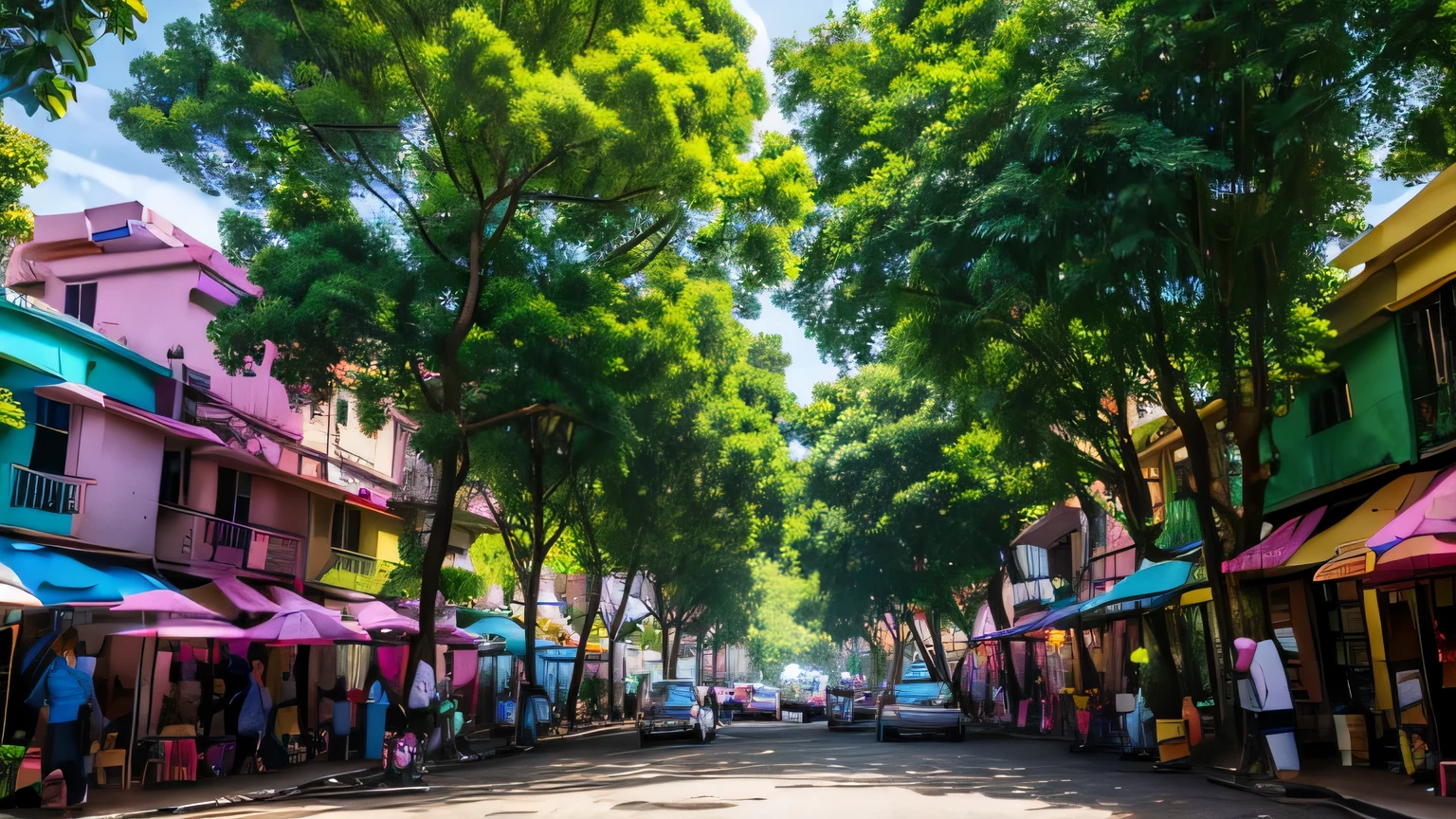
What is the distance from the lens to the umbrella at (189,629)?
55.6ft

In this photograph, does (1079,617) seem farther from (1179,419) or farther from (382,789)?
(382,789)

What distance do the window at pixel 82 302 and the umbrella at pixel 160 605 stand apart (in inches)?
356

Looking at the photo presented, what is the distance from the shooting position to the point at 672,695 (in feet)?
95.9

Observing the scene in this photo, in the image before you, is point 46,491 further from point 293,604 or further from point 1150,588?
point 1150,588

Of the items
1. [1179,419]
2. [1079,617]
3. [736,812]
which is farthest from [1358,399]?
[736,812]

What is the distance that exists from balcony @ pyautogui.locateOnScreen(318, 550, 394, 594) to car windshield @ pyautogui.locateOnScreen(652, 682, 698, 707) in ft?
26.7

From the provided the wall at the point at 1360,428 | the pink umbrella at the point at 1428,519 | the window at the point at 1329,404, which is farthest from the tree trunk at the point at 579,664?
the pink umbrella at the point at 1428,519

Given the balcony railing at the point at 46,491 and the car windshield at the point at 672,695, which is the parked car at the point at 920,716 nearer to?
the car windshield at the point at 672,695

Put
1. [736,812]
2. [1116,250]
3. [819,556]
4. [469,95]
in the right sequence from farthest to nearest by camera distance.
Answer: [819,556]
[469,95]
[1116,250]
[736,812]

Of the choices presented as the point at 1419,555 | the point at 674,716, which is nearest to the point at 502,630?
the point at 674,716

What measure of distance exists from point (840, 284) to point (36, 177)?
38.6ft

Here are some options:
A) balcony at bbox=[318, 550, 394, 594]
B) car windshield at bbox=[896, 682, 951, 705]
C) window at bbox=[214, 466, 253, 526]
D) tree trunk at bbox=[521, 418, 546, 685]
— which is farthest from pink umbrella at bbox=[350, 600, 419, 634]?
car windshield at bbox=[896, 682, 951, 705]

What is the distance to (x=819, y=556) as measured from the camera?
43.2 m

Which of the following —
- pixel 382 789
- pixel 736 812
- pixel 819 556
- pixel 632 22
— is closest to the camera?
pixel 736 812
